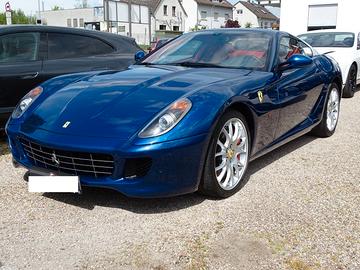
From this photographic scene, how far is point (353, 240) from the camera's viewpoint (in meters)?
2.94

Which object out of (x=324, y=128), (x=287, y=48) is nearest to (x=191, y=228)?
(x=287, y=48)

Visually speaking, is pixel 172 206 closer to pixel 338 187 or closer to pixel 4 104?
pixel 338 187

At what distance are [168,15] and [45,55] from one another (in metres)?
65.3

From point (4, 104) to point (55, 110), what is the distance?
1852 mm

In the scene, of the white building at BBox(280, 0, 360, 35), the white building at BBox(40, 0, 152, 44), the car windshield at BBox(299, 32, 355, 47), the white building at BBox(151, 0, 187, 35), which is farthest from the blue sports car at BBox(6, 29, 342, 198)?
the white building at BBox(151, 0, 187, 35)

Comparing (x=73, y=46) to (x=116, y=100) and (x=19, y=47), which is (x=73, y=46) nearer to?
(x=19, y=47)

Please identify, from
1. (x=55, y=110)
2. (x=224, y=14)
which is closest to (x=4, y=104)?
(x=55, y=110)

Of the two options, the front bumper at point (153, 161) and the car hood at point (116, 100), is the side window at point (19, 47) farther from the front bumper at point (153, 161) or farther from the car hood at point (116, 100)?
the front bumper at point (153, 161)

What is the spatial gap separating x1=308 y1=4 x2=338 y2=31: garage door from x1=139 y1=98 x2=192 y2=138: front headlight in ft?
87.3

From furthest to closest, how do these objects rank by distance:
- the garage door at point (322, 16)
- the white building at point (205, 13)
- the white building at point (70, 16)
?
the white building at point (205, 13), the white building at point (70, 16), the garage door at point (322, 16)

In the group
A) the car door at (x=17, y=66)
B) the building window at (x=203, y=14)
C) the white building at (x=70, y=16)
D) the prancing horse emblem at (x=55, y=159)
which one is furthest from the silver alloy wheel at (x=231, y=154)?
the building window at (x=203, y=14)

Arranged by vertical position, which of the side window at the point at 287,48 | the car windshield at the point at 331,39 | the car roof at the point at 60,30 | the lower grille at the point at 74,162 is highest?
the car roof at the point at 60,30

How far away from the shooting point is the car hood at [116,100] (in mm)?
3133

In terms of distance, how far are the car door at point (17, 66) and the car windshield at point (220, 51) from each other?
1.44 m
